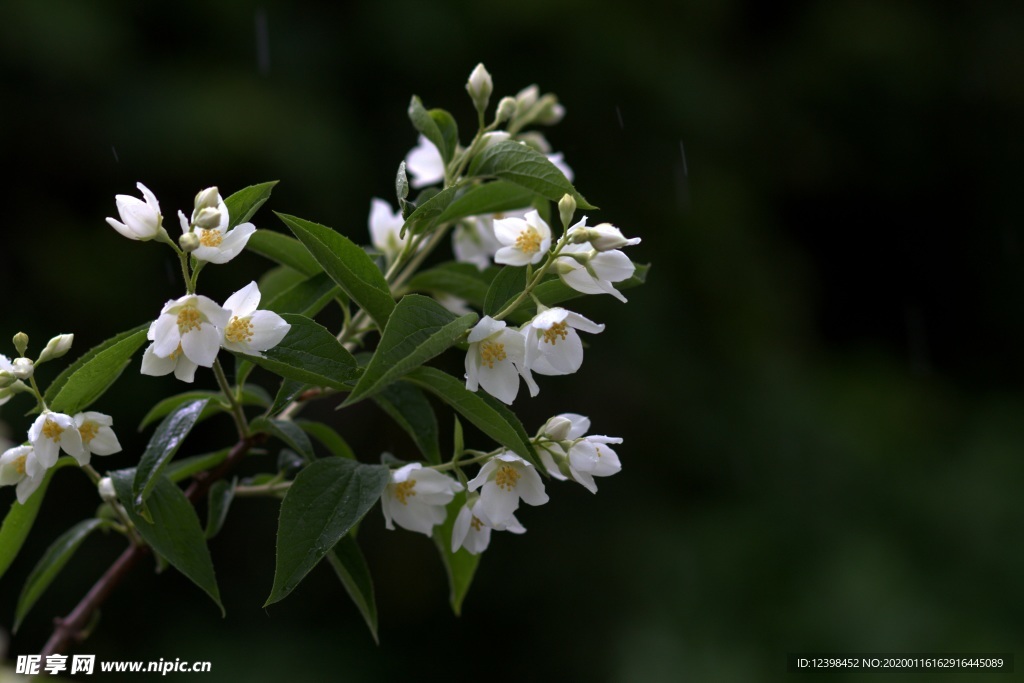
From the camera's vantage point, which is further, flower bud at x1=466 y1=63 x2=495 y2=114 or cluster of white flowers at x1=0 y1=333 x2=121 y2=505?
flower bud at x1=466 y1=63 x2=495 y2=114

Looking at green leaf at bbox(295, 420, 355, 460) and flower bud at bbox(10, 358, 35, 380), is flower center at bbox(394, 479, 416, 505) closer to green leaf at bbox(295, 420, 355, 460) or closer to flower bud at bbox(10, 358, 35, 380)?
green leaf at bbox(295, 420, 355, 460)

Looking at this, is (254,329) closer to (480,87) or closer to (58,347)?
(58,347)

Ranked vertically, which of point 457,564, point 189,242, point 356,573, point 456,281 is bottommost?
point 457,564

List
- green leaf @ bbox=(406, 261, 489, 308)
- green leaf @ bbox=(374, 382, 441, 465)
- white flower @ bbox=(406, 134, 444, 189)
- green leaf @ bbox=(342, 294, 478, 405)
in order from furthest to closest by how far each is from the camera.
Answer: white flower @ bbox=(406, 134, 444, 189), green leaf @ bbox=(406, 261, 489, 308), green leaf @ bbox=(374, 382, 441, 465), green leaf @ bbox=(342, 294, 478, 405)

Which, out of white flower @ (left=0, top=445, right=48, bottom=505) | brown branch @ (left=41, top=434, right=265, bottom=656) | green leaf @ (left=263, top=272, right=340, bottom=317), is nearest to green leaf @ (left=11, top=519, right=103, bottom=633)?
brown branch @ (left=41, top=434, right=265, bottom=656)

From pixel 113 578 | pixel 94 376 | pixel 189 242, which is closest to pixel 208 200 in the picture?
pixel 189 242

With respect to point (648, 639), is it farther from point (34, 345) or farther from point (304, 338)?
point (304, 338)
